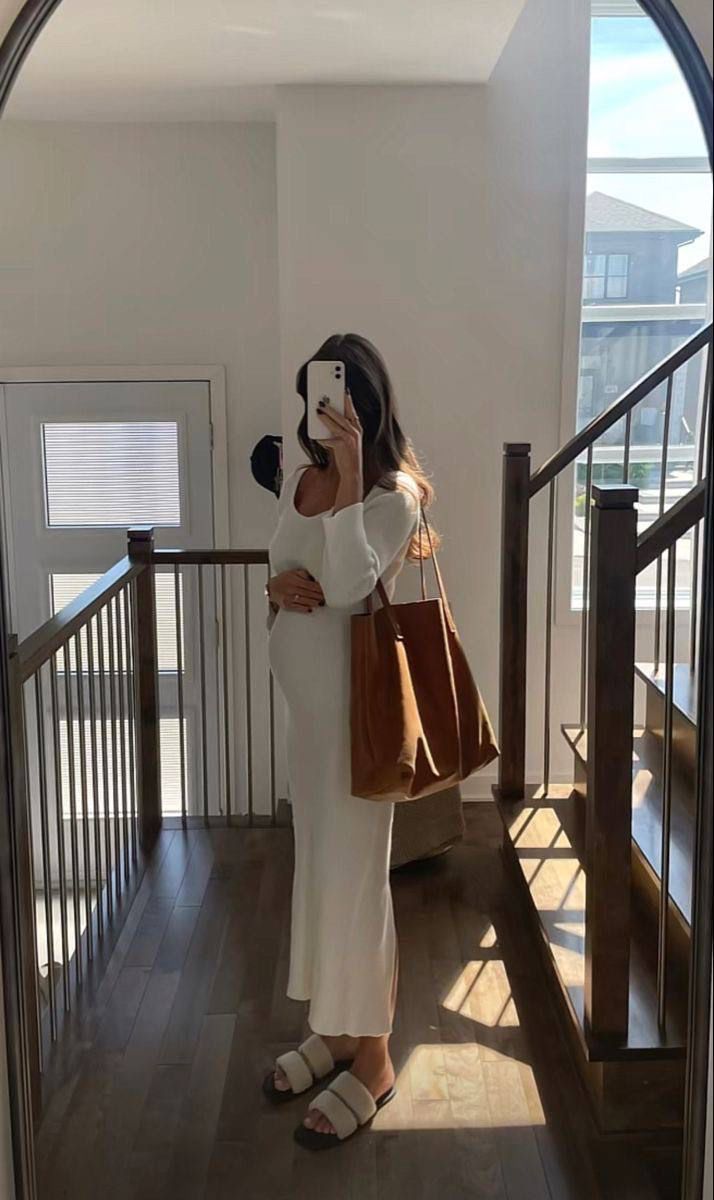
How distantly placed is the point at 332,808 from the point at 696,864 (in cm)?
64

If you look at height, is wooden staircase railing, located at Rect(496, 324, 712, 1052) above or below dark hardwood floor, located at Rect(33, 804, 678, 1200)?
above

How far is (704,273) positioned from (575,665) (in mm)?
1304

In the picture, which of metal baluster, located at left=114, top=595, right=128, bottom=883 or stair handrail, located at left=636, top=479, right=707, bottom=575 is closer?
stair handrail, located at left=636, top=479, right=707, bottom=575

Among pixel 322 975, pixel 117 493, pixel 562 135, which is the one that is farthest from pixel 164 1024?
pixel 562 135

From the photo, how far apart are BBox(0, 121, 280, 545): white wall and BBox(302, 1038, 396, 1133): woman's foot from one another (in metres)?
2.35

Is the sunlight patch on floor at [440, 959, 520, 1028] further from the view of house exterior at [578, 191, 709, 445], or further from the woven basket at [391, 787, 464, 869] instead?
the view of house exterior at [578, 191, 709, 445]

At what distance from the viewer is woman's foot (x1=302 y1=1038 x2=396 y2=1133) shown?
1.99m

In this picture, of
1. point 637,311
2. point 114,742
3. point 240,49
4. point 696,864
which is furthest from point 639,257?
point 696,864

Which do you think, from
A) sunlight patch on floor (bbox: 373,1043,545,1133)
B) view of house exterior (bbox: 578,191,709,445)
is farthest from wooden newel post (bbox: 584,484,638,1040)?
view of house exterior (bbox: 578,191,709,445)

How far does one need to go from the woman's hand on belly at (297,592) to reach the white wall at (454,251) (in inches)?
62.9

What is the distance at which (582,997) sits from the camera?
2064 mm

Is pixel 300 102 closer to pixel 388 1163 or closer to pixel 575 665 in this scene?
pixel 575 665

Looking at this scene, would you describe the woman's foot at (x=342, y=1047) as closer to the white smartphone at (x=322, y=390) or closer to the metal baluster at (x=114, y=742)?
the metal baluster at (x=114, y=742)

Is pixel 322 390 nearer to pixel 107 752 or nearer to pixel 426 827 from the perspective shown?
pixel 426 827
